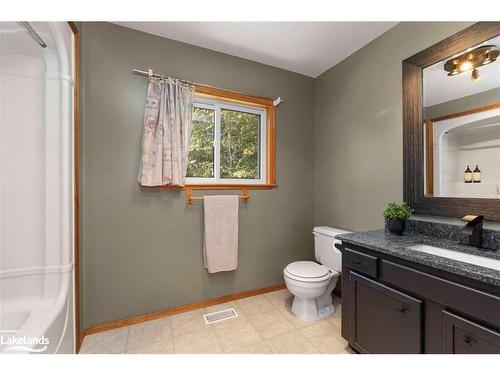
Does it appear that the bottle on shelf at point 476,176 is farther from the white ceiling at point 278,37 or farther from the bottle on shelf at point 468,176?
the white ceiling at point 278,37

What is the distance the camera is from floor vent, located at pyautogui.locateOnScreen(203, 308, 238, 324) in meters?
1.86

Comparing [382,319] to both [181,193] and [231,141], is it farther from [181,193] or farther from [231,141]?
[231,141]

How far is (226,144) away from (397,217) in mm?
1606

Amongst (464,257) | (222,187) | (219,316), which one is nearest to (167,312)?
(219,316)

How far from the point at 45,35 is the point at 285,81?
6.50 feet

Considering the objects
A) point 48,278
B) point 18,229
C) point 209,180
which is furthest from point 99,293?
point 209,180

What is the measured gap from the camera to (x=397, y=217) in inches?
59.4

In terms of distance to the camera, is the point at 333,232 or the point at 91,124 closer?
the point at 91,124

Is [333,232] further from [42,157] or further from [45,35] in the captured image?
[45,35]

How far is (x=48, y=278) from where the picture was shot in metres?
1.35

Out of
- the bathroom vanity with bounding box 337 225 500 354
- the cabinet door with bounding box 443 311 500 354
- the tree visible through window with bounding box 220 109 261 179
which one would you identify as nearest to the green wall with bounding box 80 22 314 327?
the tree visible through window with bounding box 220 109 261 179

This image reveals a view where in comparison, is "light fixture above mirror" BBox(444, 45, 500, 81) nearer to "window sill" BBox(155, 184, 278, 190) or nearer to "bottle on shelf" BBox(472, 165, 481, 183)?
"bottle on shelf" BBox(472, 165, 481, 183)

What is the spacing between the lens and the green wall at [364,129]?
1.71m
